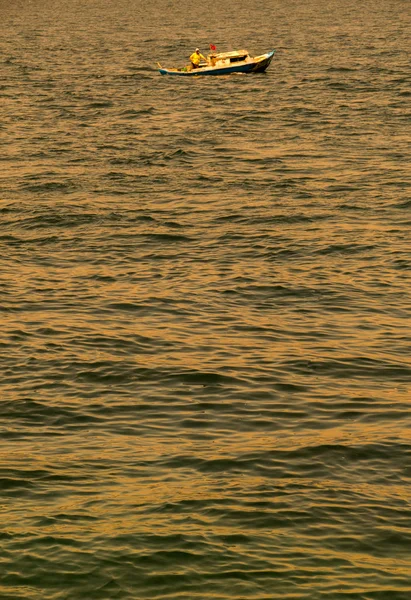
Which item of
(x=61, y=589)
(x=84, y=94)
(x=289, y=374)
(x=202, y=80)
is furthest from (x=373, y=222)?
(x=202, y=80)

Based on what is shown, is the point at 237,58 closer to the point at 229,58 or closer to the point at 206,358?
the point at 229,58

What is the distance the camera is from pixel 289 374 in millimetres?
19234

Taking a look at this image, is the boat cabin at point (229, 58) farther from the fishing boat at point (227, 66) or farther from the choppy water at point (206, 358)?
the choppy water at point (206, 358)

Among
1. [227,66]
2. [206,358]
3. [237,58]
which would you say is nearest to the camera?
[206,358]

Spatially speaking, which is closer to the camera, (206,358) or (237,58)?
(206,358)

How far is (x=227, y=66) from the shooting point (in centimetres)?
6462

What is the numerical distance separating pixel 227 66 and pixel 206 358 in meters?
46.9

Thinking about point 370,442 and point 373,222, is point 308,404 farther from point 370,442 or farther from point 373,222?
point 373,222

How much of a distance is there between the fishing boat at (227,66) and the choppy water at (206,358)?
17.6m

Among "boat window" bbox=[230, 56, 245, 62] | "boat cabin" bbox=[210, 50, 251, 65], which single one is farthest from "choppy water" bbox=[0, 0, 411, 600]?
"boat window" bbox=[230, 56, 245, 62]

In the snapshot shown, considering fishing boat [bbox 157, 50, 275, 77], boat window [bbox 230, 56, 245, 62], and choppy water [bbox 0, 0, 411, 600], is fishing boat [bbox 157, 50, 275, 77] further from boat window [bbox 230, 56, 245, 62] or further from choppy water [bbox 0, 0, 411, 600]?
choppy water [bbox 0, 0, 411, 600]

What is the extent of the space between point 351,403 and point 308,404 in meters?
0.69

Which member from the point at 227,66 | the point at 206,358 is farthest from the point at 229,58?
the point at 206,358

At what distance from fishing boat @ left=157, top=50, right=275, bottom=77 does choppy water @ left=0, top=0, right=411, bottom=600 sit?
17639mm
